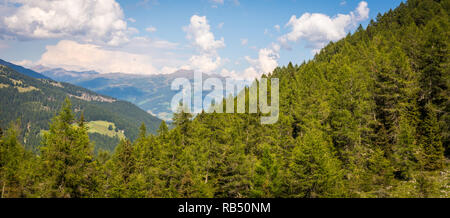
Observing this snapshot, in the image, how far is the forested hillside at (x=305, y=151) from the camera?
26.7m

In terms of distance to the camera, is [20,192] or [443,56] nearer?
[20,192]

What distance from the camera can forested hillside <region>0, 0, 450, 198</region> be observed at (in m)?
26.7

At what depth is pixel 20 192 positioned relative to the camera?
29984mm

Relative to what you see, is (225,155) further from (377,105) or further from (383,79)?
(383,79)

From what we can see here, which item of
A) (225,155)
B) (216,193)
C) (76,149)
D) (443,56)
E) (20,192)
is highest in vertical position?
→ (443,56)

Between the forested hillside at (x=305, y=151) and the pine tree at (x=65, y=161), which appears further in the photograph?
the forested hillside at (x=305, y=151)

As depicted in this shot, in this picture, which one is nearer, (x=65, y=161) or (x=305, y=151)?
(x=65, y=161)

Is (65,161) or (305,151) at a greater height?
(305,151)

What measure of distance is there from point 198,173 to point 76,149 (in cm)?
1660

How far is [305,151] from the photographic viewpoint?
90.7 ft

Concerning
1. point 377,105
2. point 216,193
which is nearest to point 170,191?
point 216,193

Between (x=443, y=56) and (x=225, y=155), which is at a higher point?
(x=443, y=56)

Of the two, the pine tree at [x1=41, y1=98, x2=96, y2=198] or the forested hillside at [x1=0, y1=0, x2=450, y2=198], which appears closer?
the pine tree at [x1=41, y1=98, x2=96, y2=198]
